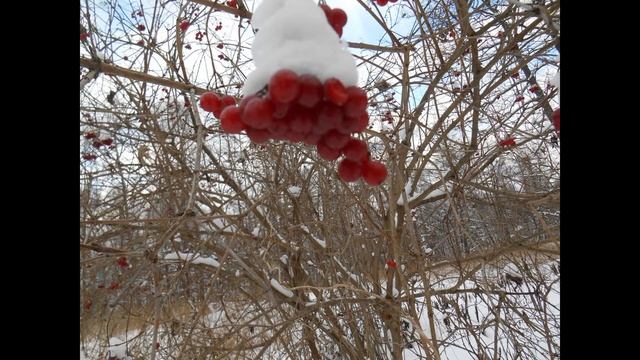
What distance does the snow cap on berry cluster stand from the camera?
58 cm

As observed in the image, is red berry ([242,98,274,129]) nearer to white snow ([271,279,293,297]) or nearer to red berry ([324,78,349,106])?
red berry ([324,78,349,106])

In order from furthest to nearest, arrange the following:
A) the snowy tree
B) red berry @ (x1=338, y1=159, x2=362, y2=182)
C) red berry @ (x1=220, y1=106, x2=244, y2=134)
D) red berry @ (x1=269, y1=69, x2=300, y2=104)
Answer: the snowy tree → red berry @ (x1=338, y1=159, x2=362, y2=182) → red berry @ (x1=220, y1=106, x2=244, y2=134) → red berry @ (x1=269, y1=69, x2=300, y2=104)

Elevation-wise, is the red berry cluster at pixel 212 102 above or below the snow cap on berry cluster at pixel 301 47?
above

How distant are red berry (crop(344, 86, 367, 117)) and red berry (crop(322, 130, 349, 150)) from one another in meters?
0.06

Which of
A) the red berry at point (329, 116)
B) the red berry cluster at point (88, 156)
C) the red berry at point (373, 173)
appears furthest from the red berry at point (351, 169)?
the red berry cluster at point (88, 156)

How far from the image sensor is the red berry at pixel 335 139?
681mm

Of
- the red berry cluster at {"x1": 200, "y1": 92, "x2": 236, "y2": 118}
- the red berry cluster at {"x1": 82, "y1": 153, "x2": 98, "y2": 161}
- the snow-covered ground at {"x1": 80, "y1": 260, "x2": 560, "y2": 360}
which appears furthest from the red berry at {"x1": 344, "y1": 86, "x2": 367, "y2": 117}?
the red berry cluster at {"x1": 82, "y1": 153, "x2": 98, "y2": 161}

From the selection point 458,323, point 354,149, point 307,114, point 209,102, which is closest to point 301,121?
point 307,114

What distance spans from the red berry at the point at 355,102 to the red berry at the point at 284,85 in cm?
8

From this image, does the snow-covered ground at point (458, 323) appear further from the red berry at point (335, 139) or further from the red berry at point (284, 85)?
the red berry at point (284, 85)
